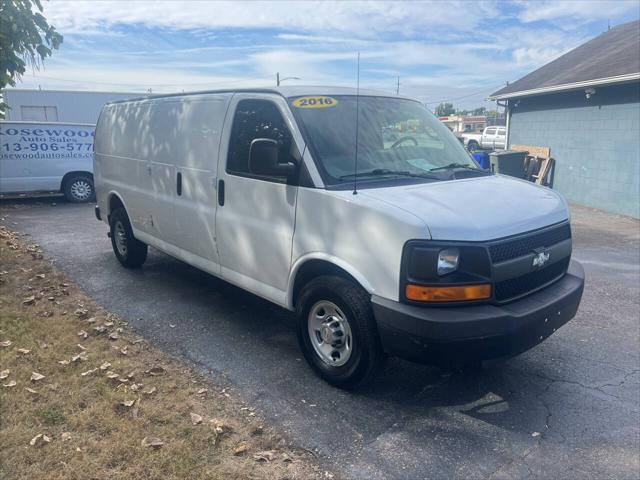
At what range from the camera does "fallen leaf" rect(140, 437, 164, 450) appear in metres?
3.07

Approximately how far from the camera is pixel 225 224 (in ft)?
15.2

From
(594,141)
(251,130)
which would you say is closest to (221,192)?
(251,130)

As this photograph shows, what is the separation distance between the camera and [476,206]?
3.43 m

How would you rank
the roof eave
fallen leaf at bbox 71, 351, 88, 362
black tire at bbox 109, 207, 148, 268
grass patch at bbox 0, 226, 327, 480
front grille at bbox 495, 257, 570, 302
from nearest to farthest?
grass patch at bbox 0, 226, 327, 480 < front grille at bbox 495, 257, 570, 302 < fallen leaf at bbox 71, 351, 88, 362 < black tire at bbox 109, 207, 148, 268 < the roof eave

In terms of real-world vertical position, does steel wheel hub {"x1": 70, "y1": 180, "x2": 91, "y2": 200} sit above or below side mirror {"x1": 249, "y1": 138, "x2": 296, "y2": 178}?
below

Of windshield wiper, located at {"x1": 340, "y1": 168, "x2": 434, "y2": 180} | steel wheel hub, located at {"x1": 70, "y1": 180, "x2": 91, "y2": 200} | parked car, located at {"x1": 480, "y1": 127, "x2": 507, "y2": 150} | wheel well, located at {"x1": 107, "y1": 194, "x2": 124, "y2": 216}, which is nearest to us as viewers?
windshield wiper, located at {"x1": 340, "y1": 168, "x2": 434, "y2": 180}

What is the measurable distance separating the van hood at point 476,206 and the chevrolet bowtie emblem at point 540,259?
194 millimetres

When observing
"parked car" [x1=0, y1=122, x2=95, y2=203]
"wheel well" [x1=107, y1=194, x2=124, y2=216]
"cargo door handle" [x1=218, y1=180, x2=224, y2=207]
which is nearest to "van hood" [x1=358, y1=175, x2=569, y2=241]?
"cargo door handle" [x1=218, y1=180, x2=224, y2=207]

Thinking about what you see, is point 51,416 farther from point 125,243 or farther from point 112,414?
point 125,243

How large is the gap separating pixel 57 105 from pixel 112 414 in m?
24.7

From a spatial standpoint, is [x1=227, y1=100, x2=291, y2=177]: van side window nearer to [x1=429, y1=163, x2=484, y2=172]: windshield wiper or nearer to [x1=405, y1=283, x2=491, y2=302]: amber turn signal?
[x1=429, y1=163, x2=484, y2=172]: windshield wiper

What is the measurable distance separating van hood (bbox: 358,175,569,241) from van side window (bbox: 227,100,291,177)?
92 cm

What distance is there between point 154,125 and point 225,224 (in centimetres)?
191

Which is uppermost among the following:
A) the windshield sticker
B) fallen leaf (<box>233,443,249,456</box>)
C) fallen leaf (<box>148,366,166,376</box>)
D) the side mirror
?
the windshield sticker
